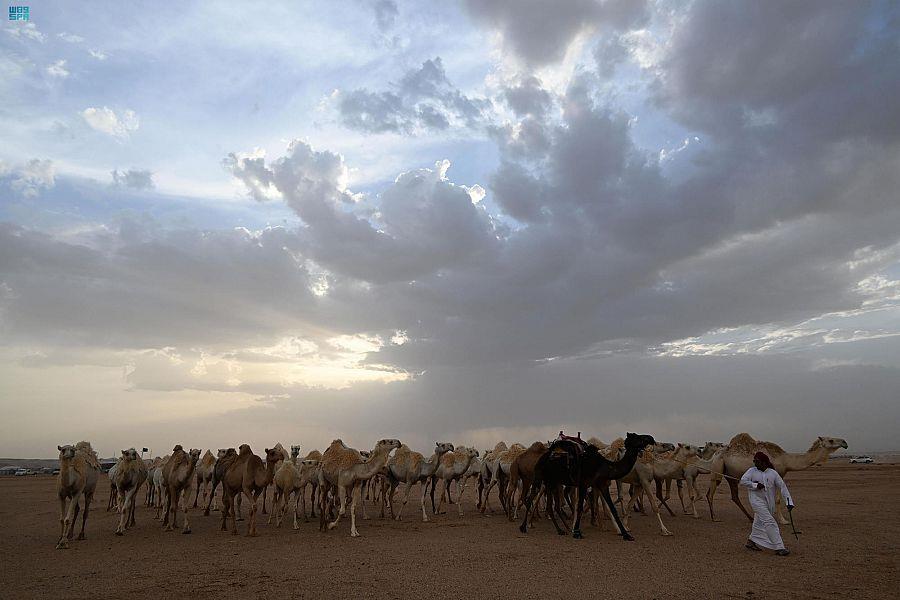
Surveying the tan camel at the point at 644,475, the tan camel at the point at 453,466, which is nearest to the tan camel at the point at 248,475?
the tan camel at the point at 453,466

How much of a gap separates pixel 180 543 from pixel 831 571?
16179mm

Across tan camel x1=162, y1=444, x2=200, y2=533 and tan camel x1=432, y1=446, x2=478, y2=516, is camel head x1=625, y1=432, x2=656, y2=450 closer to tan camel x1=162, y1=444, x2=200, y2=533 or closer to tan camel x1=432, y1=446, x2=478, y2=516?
tan camel x1=432, y1=446, x2=478, y2=516

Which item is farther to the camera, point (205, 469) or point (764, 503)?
point (205, 469)

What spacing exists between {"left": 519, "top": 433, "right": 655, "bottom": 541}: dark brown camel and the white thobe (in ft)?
8.54

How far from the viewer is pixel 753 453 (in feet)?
60.4

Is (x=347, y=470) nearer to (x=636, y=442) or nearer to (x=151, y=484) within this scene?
(x=636, y=442)

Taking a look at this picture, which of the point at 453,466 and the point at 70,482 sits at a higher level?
the point at 70,482

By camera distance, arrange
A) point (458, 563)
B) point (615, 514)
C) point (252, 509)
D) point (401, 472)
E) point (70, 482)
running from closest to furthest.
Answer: point (458, 563), point (70, 482), point (615, 514), point (252, 509), point (401, 472)

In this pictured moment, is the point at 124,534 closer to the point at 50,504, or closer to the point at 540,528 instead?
the point at 540,528

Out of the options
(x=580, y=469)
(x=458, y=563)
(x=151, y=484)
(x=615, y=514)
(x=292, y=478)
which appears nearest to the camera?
(x=458, y=563)

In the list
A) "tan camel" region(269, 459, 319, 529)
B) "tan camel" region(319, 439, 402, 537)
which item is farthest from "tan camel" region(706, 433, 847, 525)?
"tan camel" region(269, 459, 319, 529)

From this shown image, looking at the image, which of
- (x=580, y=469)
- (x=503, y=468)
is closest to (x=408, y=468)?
(x=503, y=468)

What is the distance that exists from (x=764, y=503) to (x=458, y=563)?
7.65m

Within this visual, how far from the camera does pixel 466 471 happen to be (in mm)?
23156
